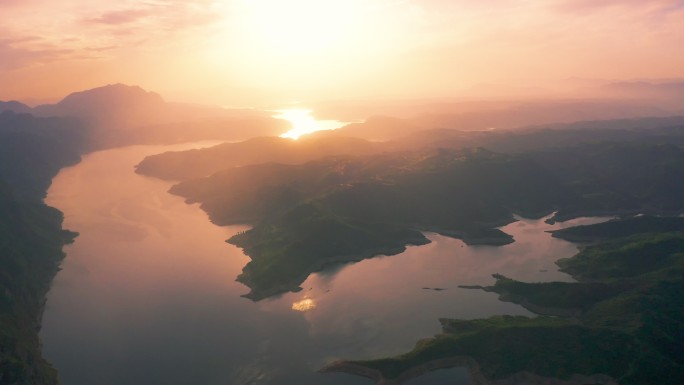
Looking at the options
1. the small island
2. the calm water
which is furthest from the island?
the small island

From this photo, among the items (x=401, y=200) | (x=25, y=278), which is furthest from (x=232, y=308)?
(x=401, y=200)

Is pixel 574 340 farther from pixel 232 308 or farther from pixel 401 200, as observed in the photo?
pixel 401 200

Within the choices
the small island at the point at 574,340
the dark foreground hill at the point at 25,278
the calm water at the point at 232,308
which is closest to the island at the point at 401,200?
the calm water at the point at 232,308

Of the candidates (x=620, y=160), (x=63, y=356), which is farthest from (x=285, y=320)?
(x=620, y=160)

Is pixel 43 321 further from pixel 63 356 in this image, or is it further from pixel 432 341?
pixel 432 341

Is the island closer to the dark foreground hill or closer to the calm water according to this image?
the calm water

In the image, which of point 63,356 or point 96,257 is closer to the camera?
point 63,356

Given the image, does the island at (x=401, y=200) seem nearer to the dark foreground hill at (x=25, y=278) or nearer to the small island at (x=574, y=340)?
the small island at (x=574, y=340)

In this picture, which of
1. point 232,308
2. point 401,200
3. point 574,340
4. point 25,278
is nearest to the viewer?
point 574,340
